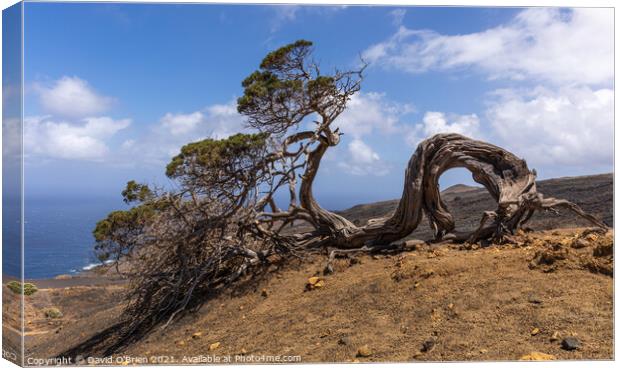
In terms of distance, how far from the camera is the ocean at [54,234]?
22.0 ft

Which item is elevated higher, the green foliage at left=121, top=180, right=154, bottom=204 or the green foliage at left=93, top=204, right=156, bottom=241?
the green foliage at left=121, top=180, right=154, bottom=204

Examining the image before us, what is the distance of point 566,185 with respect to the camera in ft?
57.7

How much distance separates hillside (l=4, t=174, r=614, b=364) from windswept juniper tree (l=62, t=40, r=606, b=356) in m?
0.59

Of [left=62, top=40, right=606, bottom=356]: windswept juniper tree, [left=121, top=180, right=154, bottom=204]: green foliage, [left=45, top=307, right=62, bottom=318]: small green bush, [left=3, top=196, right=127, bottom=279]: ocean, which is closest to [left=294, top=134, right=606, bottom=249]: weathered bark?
[left=62, top=40, right=606, bottom=356]: windswept juniper tree

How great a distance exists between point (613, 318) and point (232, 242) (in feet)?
20.4

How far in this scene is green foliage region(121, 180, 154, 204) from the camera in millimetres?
9000

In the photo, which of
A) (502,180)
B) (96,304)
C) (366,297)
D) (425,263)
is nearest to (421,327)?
(366,297)

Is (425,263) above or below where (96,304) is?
above

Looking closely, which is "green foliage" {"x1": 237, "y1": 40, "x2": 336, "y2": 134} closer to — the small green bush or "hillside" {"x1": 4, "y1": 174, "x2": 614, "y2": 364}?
"hillside" {"x1": 4, "y1": 174, "x2": 614, "y2": 364}

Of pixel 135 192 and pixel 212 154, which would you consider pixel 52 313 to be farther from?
pixel 212 154

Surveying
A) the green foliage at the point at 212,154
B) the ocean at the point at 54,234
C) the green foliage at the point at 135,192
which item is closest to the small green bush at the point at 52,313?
the ocean at the point at 54,234

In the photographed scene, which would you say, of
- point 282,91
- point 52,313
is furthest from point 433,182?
point 52,313

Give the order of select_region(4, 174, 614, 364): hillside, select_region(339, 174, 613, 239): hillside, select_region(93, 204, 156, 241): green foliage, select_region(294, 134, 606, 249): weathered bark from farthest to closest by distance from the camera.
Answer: select_region(339, 174, 613, 239): hillside, select_region(294, 134, 606, 249): weathered bark, select_region(93, 204, 156, 241): green foliage, select_region(4, 174, 614, 364): hillside

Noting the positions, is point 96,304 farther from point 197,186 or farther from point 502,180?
point 502,180
